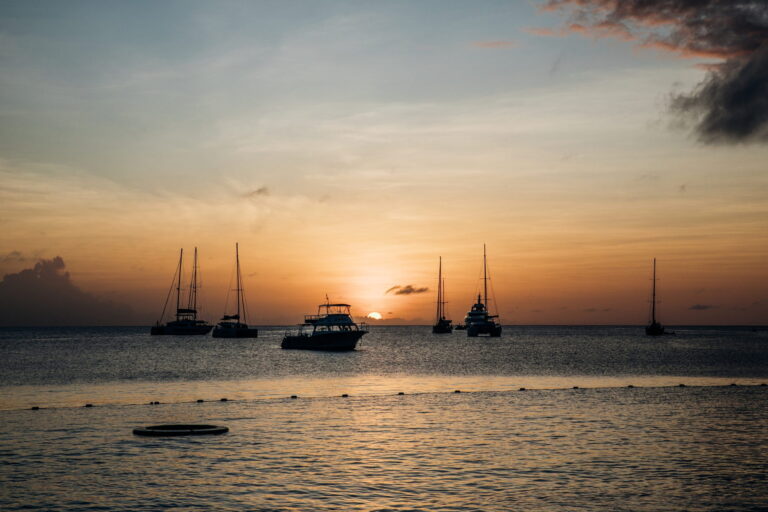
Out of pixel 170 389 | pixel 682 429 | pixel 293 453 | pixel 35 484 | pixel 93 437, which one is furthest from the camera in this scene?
pixel 170 389

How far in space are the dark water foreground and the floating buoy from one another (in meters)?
0.78

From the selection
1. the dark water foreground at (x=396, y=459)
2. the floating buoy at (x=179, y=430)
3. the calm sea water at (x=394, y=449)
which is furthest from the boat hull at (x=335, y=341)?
the floating buoy at (x=179, y=430)

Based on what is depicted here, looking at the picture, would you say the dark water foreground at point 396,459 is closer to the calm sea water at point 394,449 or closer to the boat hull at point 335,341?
the calm sea water at point 394,449

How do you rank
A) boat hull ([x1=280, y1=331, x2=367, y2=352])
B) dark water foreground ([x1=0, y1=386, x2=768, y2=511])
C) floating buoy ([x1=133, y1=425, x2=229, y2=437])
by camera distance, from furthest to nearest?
boat hull ([x1=280, y1=331, x2=367, y2=352]) → floating buoy ([x1=133, y1=425, x2=229, y2=437]) → dark water foreground ([x1=0, y1=386, x2=768, y2=511])

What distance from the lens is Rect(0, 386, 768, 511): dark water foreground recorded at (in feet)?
83.8

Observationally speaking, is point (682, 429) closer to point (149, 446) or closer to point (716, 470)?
point (716, 470)

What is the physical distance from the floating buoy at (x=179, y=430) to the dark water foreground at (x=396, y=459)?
778 millimetres

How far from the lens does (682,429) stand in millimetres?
41688

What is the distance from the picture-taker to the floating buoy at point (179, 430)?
38.7m

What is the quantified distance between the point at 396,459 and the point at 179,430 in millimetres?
13755

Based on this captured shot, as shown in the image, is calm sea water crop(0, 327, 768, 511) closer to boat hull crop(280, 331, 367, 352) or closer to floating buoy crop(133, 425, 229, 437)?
floating buoy crop(133, 425, 229, 437)

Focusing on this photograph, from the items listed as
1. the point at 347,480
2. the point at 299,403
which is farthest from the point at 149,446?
the point at 299,403

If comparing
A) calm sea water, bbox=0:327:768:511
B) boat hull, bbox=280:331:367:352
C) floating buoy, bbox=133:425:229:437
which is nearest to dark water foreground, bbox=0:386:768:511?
calm sea water, bbox=0:327:768:511

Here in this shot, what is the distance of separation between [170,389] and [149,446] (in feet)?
124
